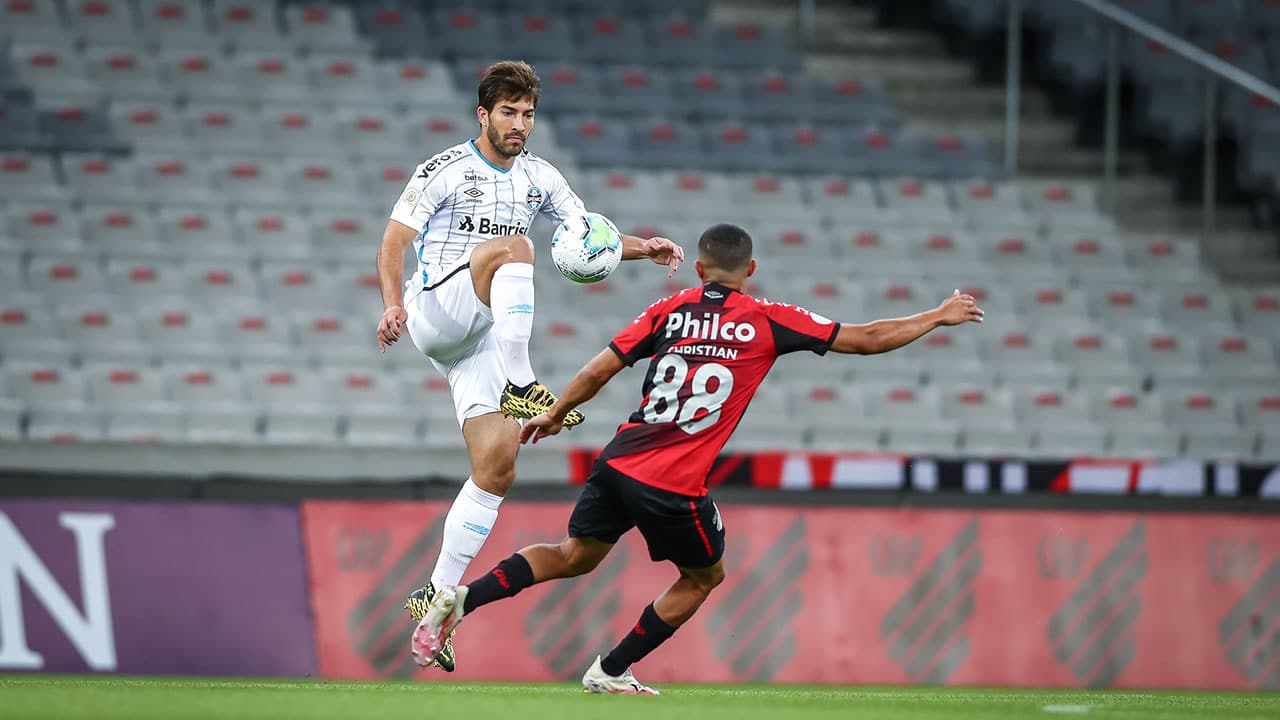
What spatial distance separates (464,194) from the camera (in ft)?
21.0

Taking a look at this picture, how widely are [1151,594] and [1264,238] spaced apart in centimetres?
550

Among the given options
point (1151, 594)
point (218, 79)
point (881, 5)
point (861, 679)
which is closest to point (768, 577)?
point (861, 679)

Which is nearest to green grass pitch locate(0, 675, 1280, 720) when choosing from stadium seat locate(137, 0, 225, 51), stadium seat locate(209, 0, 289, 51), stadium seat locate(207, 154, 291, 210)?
stadium seat locate(207, 154, 291, 210)

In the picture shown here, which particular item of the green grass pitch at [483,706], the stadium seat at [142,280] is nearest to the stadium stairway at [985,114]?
the stadium seat at [142,280]

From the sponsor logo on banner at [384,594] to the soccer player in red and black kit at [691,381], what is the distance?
2776 mm

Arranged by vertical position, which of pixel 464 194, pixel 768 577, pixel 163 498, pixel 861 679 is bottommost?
pixel 861 679

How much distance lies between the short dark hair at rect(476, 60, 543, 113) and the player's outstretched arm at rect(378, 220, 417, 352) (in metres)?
0.63

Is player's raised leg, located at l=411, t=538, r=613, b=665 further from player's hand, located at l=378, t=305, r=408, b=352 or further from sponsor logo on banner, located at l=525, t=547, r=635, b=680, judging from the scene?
sponsor logo on banner, located at l=525, t=547, r=635, b=680

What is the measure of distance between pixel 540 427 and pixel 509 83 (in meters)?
1.38

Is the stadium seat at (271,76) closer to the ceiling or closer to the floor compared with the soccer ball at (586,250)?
closer to the ceiling

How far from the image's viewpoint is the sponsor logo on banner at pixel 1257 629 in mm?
9312

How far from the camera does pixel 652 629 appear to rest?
20.8 ft

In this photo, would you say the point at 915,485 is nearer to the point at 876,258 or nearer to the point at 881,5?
the point at 876,258

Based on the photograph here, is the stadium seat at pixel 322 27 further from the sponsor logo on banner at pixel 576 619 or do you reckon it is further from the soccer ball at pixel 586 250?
the soccer ball at pixel 586 250
